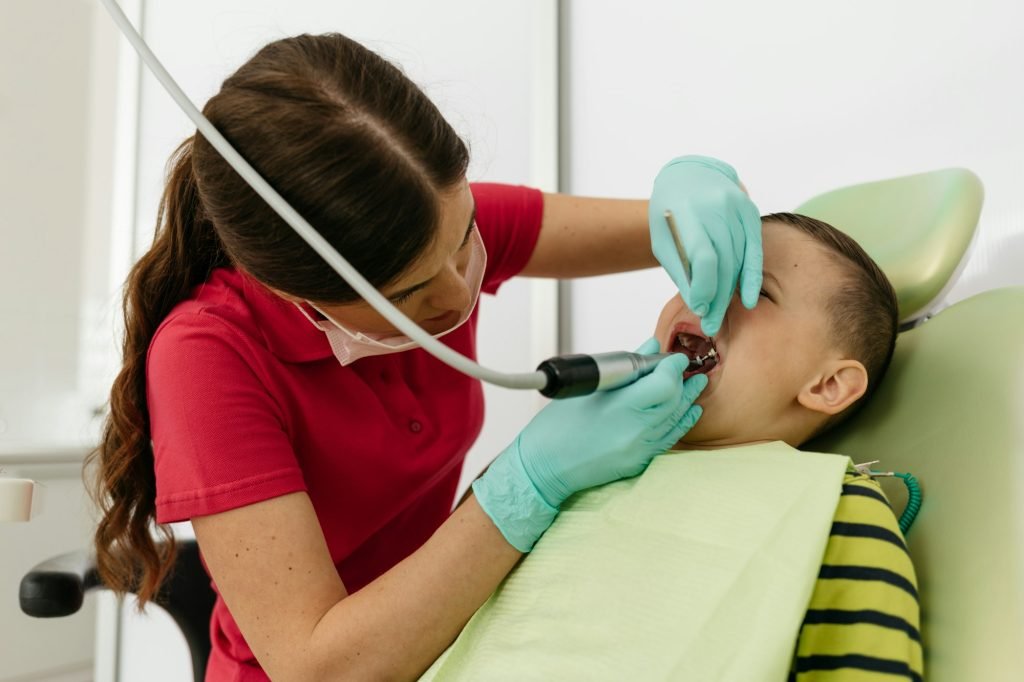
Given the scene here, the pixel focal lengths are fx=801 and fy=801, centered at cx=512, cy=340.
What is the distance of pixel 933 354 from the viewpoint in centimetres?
98

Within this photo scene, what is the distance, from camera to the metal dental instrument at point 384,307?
716 mm

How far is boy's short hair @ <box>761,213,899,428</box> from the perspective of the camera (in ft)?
3.30

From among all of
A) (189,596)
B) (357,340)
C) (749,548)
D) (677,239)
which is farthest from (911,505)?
(189,596)

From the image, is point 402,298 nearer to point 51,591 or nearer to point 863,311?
point 863,311

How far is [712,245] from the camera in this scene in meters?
0.99

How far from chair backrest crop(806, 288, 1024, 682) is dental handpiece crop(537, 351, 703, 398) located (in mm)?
326

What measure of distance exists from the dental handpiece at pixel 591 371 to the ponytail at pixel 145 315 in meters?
0.57

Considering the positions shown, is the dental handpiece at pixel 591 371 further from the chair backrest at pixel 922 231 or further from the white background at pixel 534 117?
the white background at pixel 534 117

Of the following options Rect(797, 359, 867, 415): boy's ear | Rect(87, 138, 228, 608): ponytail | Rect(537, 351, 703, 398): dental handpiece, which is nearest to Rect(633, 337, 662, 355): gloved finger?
Rect(537, 351, 703, 398): dental handpiece

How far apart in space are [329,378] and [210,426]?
0.21 m

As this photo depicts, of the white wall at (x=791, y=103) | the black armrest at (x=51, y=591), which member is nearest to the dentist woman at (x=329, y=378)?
the black armrest at (x=51, y=591)

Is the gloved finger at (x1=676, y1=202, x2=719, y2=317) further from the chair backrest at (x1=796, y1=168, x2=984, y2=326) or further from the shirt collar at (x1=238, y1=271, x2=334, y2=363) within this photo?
the shirt collar at (x1=238, y1=271, x2=334, y2=363)

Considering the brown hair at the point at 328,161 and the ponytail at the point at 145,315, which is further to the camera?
the ponytail at the point at 145,315

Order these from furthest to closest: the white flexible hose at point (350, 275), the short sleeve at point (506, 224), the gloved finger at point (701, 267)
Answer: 1. the short sleeve at point (506, 224)
2. the gloved finger at point (701, 267)
3. the white flexible hose at point (350, 275)
